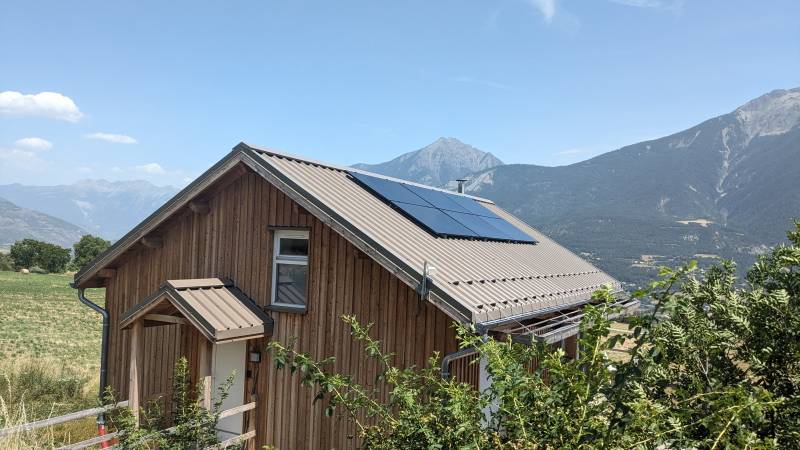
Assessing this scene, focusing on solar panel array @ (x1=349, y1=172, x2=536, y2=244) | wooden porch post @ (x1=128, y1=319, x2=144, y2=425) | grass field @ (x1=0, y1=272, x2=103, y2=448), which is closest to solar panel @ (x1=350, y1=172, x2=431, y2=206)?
solar panel array @ (x1=349, y1=172, x2=536, y2=244)

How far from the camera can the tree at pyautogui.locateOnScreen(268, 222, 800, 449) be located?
8.40ft

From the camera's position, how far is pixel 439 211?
1212cm

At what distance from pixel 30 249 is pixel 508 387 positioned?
93.6 m

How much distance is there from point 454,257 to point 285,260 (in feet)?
10.3

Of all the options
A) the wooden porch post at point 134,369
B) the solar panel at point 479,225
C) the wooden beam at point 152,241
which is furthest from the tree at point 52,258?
the solar panel at point 479,225

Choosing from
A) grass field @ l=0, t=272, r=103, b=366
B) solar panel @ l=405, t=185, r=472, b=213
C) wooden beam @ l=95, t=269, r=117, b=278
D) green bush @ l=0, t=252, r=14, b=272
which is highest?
solar panel @ l=405, t=185, r=472, b=213

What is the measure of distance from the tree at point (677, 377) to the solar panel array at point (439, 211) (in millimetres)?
7168

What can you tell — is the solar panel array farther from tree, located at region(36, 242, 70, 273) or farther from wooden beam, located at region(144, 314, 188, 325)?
tree, located at region(36, 242, 70, 273)

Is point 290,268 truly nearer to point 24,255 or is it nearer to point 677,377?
point 677,377

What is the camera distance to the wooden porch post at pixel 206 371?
809 cm

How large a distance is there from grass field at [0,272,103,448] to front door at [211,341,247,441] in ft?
9.02

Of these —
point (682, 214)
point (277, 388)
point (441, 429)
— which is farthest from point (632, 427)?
point (682, 214)

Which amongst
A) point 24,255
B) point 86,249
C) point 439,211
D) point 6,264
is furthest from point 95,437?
point 86,249

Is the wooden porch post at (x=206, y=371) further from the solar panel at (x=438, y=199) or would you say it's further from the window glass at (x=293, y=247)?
the solar panel at (x=438, y=199)
